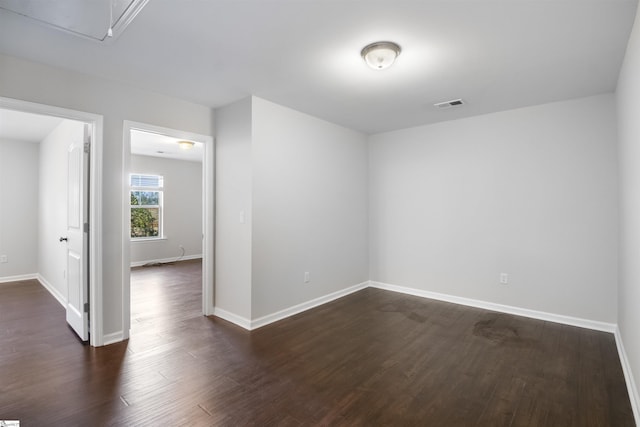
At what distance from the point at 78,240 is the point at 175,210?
193 inches

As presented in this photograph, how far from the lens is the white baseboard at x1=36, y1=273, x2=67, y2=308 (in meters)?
4.18

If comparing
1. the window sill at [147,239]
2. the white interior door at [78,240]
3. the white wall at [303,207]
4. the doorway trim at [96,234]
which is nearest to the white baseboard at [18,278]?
the window sill at [147,239]

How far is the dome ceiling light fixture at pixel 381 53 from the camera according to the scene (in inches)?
89.0

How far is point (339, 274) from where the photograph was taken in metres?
4.55

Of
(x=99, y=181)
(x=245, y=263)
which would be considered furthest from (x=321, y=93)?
(x=99, y=181)

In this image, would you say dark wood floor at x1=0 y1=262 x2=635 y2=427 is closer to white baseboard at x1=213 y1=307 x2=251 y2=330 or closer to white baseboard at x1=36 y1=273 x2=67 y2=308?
white baseboard at x1=213 y1=307 x2=251 y2=330

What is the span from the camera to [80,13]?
1.86 metres

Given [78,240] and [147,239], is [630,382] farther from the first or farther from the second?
[147,239]

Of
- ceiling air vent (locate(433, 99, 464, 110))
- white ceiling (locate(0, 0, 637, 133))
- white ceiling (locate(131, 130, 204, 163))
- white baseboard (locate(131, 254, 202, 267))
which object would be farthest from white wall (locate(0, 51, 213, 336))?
white baseboard (locate(131, 254, 202, 267))

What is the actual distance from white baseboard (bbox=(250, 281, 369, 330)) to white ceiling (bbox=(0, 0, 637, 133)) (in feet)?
8.00

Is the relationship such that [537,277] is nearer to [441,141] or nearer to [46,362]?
[441,141]

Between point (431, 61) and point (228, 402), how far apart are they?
9.72 ft

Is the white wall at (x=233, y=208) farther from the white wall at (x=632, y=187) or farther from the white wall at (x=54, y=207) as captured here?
the white wall at (x=632, y=187)

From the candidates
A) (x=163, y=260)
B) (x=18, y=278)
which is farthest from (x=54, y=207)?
(x=163, y=260)
